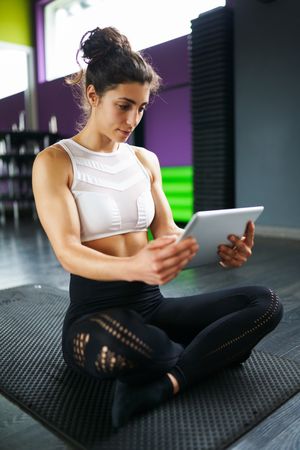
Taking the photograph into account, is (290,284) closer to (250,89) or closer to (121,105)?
(121,105)

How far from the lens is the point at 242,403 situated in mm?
1290

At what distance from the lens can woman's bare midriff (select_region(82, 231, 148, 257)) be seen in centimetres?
135

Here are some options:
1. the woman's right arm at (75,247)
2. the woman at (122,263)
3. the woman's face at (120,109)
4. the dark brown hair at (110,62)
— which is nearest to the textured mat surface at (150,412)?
the woman at (122,263)

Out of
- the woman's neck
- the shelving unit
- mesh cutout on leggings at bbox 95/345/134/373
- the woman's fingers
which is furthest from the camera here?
the shelving unit

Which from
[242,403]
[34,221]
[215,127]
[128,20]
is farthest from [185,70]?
[242,403]

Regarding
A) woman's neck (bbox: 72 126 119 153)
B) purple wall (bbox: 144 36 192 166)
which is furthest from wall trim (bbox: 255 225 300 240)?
woman's neck (bbox: 72 126 119 153)

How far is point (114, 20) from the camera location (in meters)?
6.15

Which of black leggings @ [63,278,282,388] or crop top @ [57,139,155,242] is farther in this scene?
crop top @ [57,139,155,242]

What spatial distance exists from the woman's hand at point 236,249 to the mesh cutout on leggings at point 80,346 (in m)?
0.47

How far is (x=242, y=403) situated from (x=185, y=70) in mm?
4436

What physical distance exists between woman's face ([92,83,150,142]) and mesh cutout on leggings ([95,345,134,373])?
2.11 ft

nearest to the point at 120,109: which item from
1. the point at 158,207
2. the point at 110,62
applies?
the point at 110,62

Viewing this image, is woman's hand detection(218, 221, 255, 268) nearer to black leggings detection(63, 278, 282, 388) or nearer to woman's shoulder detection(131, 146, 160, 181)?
black leggings detection(63, 278, 282, 388)

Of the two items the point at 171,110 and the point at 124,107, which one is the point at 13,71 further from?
the point at 124,107
